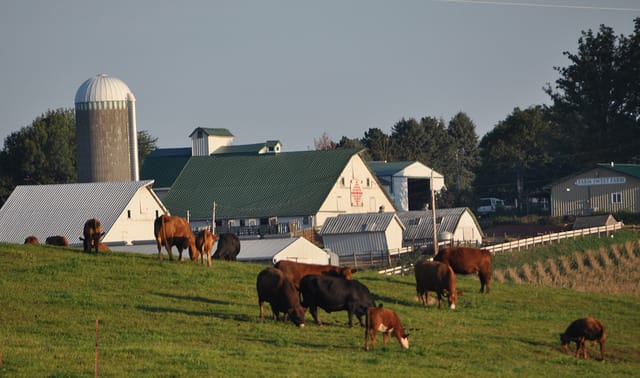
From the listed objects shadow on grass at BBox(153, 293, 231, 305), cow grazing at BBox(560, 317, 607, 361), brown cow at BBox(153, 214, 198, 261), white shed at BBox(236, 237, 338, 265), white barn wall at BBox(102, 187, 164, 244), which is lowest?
cow grazing at BBox(560, 317, 607, 361)

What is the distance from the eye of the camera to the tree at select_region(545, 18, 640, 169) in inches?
3959

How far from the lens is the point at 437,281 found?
32.5m

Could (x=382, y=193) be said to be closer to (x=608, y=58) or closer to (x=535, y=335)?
(x=608, y=58)

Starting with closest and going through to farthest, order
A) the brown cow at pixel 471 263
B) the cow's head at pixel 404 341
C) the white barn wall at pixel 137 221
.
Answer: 1. the cow's head at pixel 404 341
2. the brown cow at pixel 471 263
3. the white barn wall at pixel 137 221

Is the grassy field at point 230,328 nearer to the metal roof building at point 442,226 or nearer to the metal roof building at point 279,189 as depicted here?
the metal roof building at point 442,226

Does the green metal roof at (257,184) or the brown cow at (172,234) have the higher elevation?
the green metal roof at (257,184)

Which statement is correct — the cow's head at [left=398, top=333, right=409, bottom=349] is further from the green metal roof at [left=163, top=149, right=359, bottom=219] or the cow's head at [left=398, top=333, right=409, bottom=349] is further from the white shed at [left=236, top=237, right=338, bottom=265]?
the green metal roof at [left=163, top=149, right=359, bottom=219]

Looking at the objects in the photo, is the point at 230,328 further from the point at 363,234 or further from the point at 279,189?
the point at 279,189

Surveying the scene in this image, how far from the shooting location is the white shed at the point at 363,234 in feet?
249

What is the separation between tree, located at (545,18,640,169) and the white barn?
4345cm

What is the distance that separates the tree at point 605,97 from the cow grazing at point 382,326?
7814cm

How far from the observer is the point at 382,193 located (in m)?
92.5

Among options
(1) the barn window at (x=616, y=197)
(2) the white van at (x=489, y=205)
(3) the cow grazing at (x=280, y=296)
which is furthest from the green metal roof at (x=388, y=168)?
(3) the cow grazing at (x=280, y=296)

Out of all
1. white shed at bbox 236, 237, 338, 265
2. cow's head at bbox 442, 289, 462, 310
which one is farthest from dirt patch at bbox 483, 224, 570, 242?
cow's head at bbox 442, 289, 462, 310
